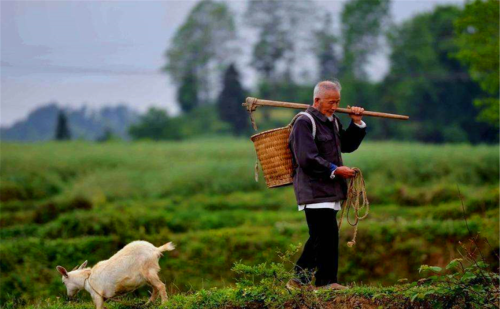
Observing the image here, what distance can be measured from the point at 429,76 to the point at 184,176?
25.3 m

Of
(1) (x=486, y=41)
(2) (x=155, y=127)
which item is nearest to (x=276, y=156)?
(1) (x=486, y=41)

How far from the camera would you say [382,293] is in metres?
7.07

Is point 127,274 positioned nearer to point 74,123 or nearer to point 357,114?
point 357,114

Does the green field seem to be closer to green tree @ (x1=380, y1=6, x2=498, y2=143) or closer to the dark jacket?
the dark jacket

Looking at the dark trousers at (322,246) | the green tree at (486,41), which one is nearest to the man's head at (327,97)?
the dark trousers at (322,246)

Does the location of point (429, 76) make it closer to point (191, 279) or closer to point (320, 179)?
point (191, 279)

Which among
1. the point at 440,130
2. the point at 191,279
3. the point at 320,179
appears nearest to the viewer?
the point at 320,179

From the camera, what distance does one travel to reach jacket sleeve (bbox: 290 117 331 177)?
7438 millimetres

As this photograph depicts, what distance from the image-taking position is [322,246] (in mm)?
7652

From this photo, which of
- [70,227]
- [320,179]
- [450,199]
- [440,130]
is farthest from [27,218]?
[440,130]

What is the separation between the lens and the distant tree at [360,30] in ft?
186

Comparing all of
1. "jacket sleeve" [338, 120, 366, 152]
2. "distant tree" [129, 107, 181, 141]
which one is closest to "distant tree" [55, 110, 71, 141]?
"distant tree" [129, 107, 181, 141]

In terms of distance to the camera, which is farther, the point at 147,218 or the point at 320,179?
the point at 147,218

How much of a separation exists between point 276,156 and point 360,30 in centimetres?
5109
